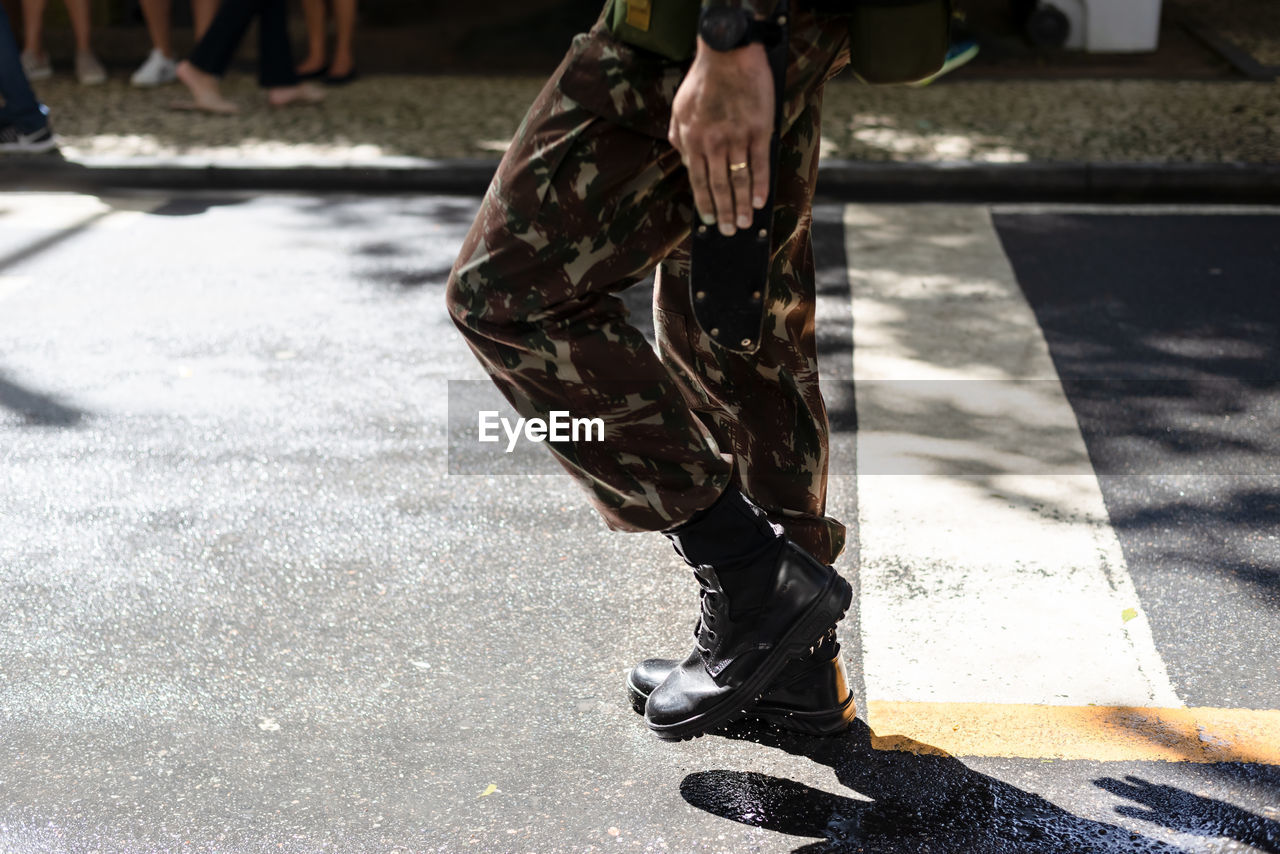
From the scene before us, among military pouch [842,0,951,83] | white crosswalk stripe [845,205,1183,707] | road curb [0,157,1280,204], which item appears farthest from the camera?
road curb [0,157,1280,204]

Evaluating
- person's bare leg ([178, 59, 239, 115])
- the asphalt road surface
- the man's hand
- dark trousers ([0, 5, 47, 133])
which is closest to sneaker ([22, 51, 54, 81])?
person's bare leg ([178, 59, 239, 115])

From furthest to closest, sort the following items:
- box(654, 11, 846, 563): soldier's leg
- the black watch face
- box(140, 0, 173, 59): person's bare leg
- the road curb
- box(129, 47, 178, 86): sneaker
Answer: box(129, 47, 178, 86): sneaker → box(140, 0, 173, 59): person's bare leg → the road curb → box(654, 11, 846, 563): soldier's leg → the black watch face

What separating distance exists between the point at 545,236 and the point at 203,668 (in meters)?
1.22

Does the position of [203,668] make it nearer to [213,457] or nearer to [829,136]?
[213,457]

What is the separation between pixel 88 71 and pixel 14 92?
2.13 meters

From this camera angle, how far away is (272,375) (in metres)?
4.27

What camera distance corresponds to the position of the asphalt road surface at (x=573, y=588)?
2240mm

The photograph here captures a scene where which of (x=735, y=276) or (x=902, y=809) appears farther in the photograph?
(x=902, y=809)

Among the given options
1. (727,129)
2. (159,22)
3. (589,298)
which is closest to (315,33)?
(159,22)

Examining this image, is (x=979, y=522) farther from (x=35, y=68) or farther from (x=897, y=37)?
(x=35, y=68)

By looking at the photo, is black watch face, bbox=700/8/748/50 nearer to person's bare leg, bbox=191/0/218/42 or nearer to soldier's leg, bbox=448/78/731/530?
soldier's leg, bbox=448/78/731/530

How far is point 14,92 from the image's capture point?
710 cm

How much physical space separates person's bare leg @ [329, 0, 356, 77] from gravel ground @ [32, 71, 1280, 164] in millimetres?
148

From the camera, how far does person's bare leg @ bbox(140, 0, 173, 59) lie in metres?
8.76
